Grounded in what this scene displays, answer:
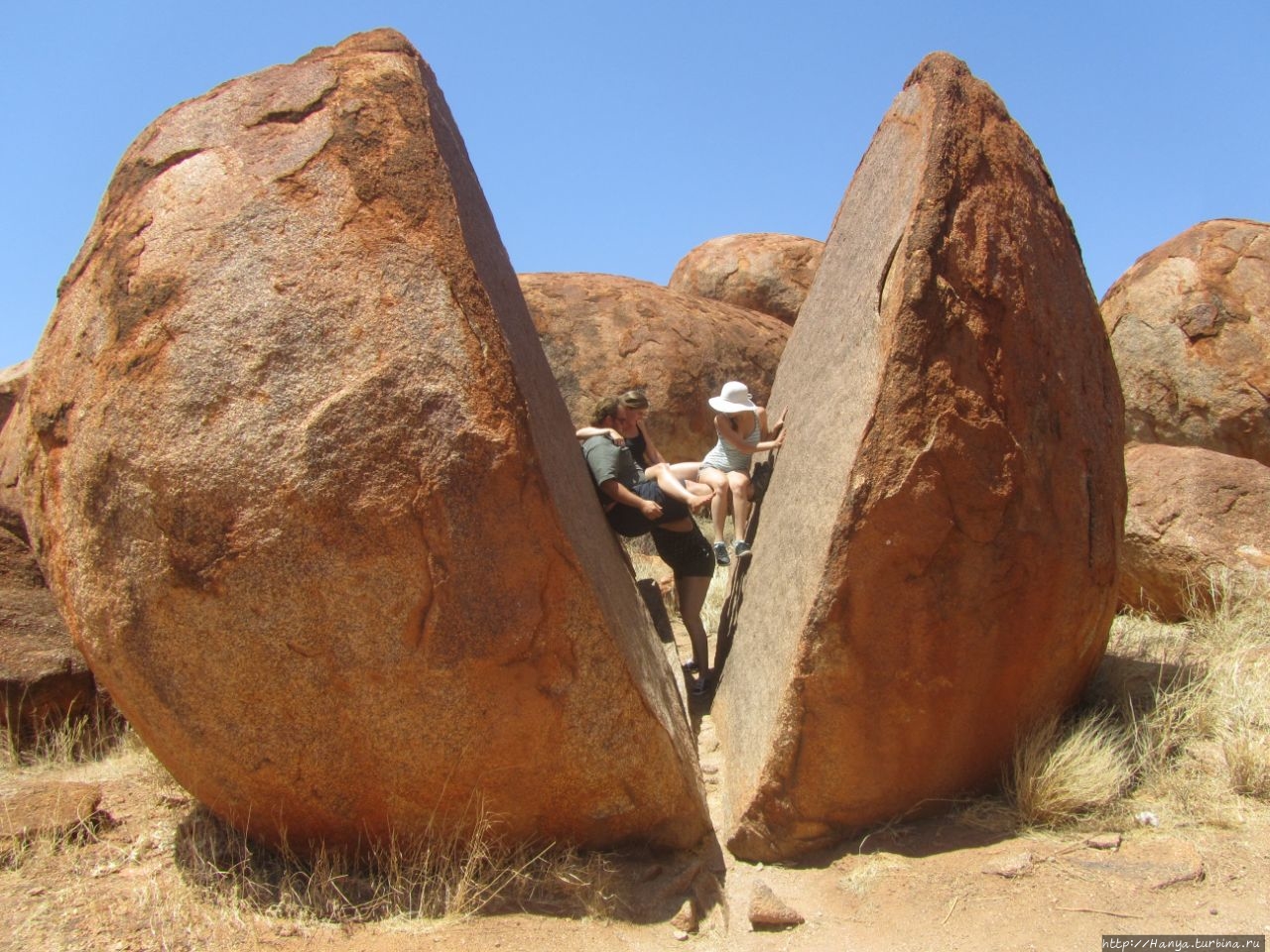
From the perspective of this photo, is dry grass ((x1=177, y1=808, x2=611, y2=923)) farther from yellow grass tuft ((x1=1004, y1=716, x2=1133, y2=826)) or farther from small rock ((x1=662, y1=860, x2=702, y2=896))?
yellow grass tuft ((x1=1004, y1=716, x2=1133, y2=826))

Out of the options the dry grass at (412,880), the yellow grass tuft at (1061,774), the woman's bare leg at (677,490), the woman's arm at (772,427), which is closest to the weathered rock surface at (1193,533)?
the woman's arm at (772,427)

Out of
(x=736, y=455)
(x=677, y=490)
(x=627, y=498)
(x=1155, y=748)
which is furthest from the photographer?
(x=736, y=455)

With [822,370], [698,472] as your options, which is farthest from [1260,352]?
[822,370]

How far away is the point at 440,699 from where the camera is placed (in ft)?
9.58

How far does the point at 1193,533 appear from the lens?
5.58 meters

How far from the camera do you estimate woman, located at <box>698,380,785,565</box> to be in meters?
4.70

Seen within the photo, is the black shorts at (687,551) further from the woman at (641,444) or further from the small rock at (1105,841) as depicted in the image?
the small rock at (1105,841)

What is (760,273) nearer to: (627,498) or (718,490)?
(718,490)

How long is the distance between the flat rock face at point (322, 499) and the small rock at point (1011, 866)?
3.31 ft

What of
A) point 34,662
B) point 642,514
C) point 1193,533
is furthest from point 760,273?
point 34,662

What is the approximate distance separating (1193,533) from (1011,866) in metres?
3.04

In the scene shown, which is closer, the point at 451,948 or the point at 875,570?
the point at 451,948

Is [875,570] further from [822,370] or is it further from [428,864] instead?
[428,864]

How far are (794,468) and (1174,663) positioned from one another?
189 cm
